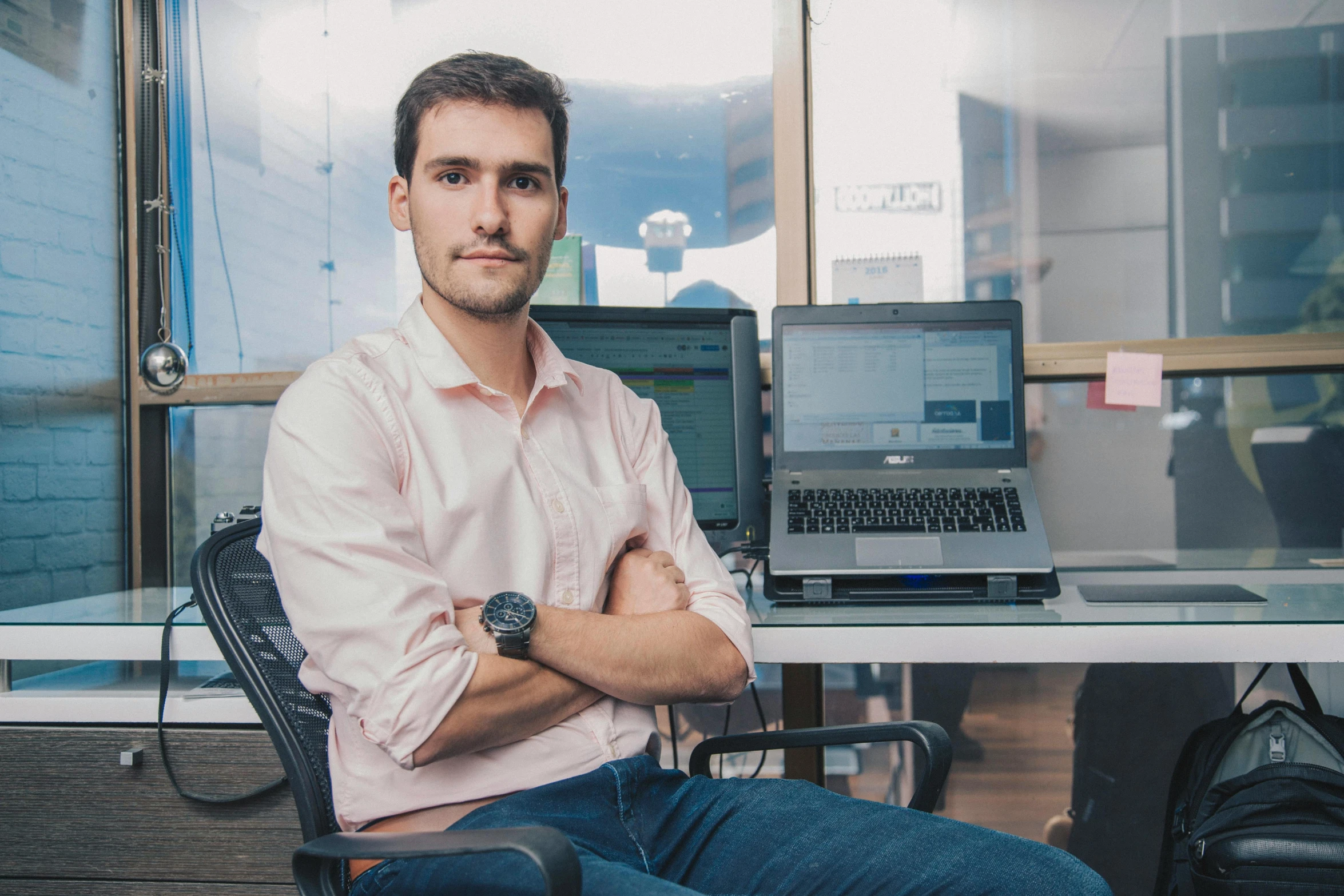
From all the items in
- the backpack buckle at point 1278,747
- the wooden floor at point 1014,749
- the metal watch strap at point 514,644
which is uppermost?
the metal watch strap at point 514,644

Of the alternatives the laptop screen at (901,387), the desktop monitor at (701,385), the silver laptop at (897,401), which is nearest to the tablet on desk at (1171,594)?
the silver laptop at (897,401)

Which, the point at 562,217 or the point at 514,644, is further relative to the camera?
the point at 562,217

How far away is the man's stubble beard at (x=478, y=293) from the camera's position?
1.09 metres

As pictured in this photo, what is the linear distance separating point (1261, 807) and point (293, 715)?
128 centimetres

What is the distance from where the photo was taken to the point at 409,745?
2.80 ft

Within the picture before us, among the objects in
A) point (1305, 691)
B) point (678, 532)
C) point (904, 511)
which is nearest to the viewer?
point (678, 532)

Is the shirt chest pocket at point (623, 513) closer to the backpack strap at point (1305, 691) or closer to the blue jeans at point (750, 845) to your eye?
the blue jeans at point (750, 845)

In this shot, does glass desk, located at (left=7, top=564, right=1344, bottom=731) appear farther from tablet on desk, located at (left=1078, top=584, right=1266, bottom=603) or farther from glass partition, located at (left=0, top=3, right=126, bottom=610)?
glass partition, located at (left=0, top=3, right=126, bottom=610)

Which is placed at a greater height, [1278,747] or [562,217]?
[562,217]

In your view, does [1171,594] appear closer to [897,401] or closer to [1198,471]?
[897,401]

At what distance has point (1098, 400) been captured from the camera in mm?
1980

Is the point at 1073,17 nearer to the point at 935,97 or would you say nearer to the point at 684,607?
the point at 935,97

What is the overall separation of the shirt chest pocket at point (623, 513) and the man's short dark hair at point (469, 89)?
1.29 ft

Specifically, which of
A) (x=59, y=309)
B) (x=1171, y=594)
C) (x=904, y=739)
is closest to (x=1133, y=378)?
(x=1171, y=594)
